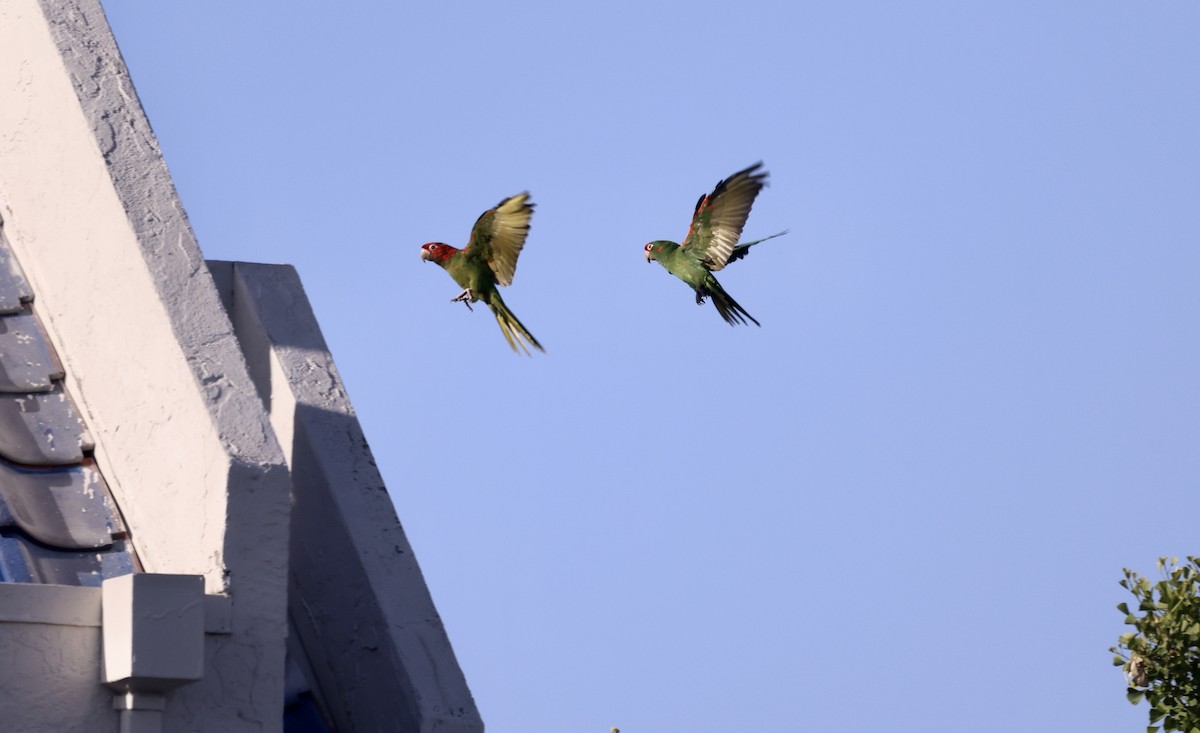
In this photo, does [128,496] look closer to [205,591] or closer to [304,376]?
[205,591]

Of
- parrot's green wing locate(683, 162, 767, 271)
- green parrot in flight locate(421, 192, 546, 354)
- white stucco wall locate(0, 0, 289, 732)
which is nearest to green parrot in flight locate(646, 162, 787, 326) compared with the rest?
parrot's green wing locate(683, 162, 767, 271)

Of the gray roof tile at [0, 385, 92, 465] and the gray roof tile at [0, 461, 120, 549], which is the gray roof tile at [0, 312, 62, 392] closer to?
the gray roof tile at [0, 385, 92, 465]

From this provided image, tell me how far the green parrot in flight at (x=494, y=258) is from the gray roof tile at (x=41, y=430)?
1.65 m

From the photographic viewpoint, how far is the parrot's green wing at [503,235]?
6.41 metres

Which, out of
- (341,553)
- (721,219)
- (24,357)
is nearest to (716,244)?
(721,219)

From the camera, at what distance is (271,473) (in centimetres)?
528

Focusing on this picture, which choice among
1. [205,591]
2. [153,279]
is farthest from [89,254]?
[205,591]

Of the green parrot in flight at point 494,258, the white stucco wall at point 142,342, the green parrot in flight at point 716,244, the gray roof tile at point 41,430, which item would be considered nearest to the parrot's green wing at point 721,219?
the green parrot in flight at point 716,244

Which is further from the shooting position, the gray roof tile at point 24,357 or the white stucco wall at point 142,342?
the gray roof tile at point 24,357

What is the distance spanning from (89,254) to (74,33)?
3.19ft

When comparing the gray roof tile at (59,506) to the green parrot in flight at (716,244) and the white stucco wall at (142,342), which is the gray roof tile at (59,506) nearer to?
the white stucco wall at (142,342)

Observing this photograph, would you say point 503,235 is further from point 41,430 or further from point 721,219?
point 41,430

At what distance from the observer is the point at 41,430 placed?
5.77 meters

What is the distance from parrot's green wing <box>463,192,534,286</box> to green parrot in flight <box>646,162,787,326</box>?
113cm
